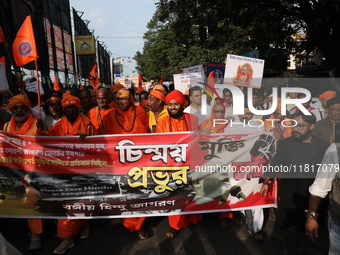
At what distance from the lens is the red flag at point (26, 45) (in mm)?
3338

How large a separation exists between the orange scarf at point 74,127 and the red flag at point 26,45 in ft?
2.97

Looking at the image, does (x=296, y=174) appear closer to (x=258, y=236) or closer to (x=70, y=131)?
(x=258, y=236)

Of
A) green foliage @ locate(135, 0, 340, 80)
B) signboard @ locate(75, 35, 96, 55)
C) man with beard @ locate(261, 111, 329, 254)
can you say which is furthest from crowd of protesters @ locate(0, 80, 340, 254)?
signboard @ locate(75, 35, 96, 55)

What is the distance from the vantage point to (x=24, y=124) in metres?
3.29

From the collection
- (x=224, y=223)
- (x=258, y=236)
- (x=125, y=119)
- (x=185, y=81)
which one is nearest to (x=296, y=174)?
(x=258, y=236)

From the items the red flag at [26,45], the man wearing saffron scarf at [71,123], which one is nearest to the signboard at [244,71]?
the man wearing saffron scarf at [71,123]

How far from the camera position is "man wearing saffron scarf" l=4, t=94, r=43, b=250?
3.17 metres

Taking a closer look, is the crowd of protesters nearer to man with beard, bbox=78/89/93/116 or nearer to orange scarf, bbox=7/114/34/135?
orange scarf, bbox=7/114/34/135

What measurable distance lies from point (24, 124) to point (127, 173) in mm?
1445

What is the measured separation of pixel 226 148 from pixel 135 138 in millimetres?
1080

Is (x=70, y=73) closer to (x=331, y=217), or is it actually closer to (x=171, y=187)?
(x=171, y=187)

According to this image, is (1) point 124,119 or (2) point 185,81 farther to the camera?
(2) point 185,81

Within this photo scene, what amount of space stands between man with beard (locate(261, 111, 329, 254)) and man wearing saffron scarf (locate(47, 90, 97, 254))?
2324mm

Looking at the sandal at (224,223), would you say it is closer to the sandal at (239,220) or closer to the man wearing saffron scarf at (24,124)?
the sandal at (239,220)
